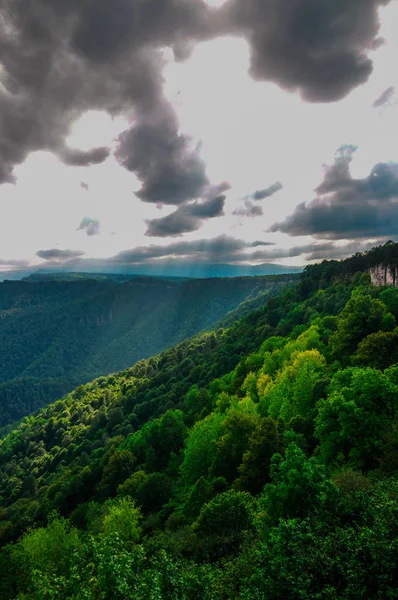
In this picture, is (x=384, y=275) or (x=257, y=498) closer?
(x=257, y=498)

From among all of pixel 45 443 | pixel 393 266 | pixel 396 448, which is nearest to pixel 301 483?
pixel 396 448

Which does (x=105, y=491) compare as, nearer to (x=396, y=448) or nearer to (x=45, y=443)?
(x=396, y=448)

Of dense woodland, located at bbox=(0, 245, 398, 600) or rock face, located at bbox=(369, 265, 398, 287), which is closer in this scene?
dense woodland, located at bbox=(0, 245, 398, 600)

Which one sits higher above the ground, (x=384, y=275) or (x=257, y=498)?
(x=384, y=275)

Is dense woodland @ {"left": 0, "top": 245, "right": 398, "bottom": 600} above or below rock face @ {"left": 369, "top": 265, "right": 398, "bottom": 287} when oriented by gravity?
below
